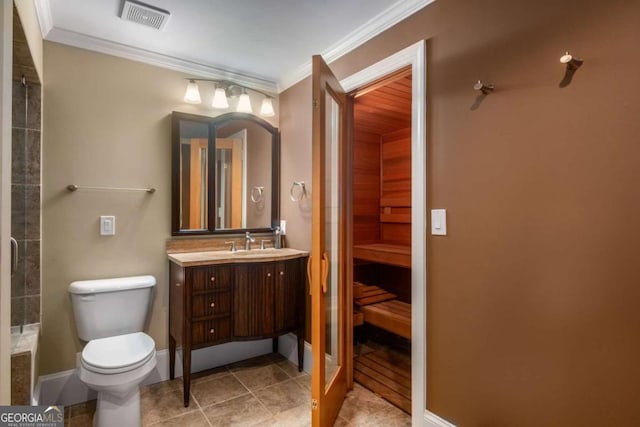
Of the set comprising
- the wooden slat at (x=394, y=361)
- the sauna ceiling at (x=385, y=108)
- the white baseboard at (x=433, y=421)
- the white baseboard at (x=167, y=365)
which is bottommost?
the wooden slat at (x=394, y=361)

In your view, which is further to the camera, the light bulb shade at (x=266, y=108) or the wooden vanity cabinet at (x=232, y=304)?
the light bulb shade at (x=266, y=108)

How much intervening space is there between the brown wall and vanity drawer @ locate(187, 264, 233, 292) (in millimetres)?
1335

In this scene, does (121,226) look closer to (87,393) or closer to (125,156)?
(125,156)

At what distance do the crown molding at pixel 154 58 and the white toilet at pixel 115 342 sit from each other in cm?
155

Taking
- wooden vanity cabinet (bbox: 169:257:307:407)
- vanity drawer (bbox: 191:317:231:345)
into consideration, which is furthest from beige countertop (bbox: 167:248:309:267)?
vanity drawer (bbox: 191:317:231:345)

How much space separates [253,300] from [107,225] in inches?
43.9

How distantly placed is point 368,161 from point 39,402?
3.25 metres

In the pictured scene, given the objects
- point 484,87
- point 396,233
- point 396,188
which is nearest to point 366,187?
point 396,188

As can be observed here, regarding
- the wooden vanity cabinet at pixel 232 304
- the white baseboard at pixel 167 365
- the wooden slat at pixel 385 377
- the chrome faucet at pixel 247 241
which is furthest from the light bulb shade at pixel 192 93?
the wooden slat at pixel 385 377

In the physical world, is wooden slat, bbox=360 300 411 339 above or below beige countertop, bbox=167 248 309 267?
below

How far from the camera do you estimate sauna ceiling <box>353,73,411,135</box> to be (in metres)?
2.48

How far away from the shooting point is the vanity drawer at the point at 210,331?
225 centimetres

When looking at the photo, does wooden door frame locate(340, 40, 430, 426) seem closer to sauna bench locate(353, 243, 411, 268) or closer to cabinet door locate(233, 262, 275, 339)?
sauna bench locate(353, 243, 411, 268)

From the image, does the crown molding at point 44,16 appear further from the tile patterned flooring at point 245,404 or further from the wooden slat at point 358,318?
the wooden slat at point 358,318
